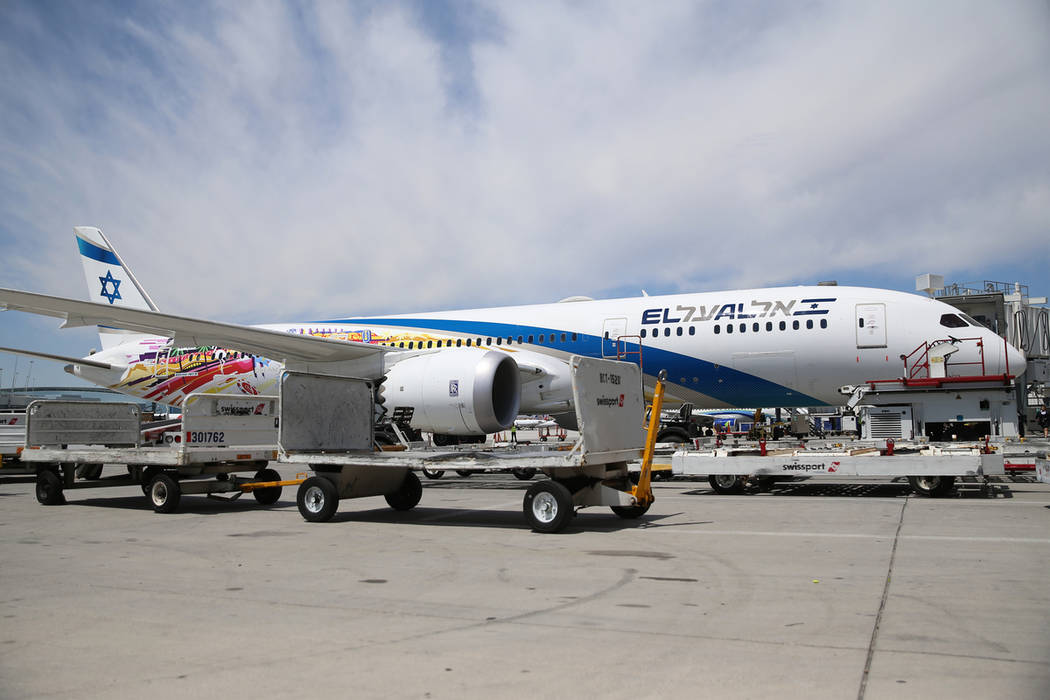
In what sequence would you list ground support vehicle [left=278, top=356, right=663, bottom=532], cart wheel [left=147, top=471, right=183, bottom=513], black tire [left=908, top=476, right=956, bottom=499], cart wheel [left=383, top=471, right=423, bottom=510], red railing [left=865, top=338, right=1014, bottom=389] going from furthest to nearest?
red railing [left=865, top=338, right=1014, bottom=389]
black tire [left=908, top=476, right=956, bottom=499]
cart wheel [left=147, top=471, right=183, bottom=513]
cart wheel [left=383, top=471, right=423, bottom=510]
ground support vehicle [left=278, top=356, right=663, bottom=532]

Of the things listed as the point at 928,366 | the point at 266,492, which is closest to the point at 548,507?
the point at 266,492

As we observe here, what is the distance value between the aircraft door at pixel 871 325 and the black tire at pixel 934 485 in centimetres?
366

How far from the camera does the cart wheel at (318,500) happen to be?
372 inches

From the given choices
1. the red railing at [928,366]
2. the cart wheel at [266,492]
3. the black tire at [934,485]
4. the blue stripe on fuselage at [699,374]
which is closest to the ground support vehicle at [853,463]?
the black tire at [934,485]

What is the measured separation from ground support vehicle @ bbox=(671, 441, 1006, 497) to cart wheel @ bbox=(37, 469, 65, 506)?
973 cm

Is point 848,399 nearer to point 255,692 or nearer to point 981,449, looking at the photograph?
point 981,449

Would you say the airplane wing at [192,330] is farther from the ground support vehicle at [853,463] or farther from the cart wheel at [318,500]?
the ground support vehicle at [853,463]

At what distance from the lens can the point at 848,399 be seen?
14.3 meters

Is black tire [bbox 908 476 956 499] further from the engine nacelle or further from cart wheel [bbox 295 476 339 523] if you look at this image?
cart wheel [bbox 295 476 339 523]

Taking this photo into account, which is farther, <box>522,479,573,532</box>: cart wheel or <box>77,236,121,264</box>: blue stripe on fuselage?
<box>77,236,121,264</box>: blue stripe on fuselage

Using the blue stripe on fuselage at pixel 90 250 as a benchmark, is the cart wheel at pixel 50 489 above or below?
below

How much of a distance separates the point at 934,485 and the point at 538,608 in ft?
27.9

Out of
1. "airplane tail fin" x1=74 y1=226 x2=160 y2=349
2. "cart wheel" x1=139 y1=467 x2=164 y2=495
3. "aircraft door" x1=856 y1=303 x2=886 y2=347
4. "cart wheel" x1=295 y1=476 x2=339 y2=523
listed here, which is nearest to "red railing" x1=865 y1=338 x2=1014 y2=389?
"aircraft door" x1=856 y1=303 x2=886 y2=347

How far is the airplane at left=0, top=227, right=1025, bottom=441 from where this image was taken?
39.6 feet
